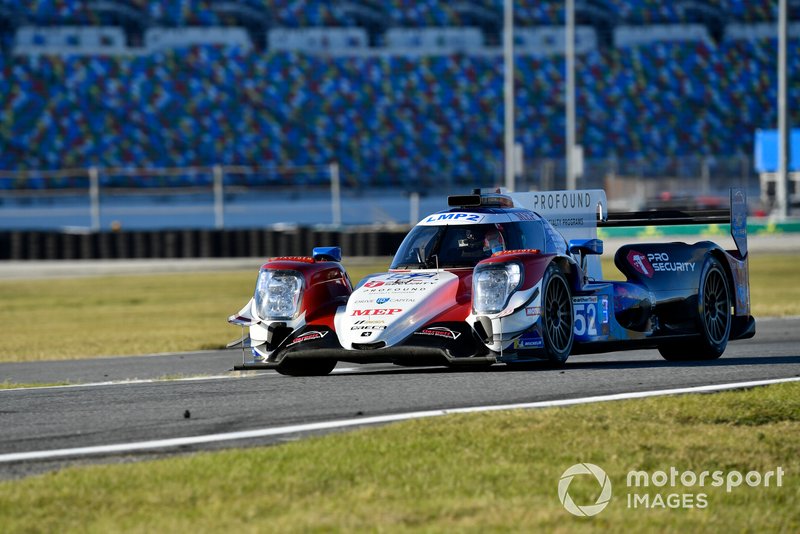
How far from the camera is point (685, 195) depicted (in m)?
41.9

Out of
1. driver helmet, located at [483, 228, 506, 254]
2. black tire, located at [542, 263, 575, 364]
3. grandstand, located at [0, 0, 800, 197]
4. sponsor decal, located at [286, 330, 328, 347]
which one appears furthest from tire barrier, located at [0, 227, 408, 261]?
sponsor decal, located at [286, 330, 328, 347]

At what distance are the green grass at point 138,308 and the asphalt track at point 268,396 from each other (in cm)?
482

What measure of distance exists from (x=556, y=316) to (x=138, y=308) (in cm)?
1442

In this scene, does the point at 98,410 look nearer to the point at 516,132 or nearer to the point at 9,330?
the point at 9,330

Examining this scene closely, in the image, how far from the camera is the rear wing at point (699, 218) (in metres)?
10.6

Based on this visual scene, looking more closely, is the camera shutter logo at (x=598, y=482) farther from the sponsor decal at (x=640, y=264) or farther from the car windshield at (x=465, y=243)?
the sponsor decal at (x=640, y=264)

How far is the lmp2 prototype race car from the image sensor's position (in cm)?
829

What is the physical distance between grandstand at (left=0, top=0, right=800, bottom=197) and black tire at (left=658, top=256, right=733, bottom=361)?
32.3 m

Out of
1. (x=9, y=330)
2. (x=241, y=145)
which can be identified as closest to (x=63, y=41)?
(x=241, y=145)

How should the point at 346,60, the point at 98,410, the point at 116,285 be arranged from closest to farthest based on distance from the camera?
the point at 98,410 < the point at 116,285 < the point at 346,60

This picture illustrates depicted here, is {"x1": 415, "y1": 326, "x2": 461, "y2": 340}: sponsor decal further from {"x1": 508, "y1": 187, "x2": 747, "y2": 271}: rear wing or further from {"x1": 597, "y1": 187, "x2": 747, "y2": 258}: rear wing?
{"x1": 597, "y1": 187, "x2": 747, "y2": 258}: rear wing

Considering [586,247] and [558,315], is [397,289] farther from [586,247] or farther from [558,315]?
[586,247]

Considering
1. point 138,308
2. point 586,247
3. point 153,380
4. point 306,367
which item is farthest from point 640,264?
point 138,308

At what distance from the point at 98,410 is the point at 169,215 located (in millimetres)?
34612
